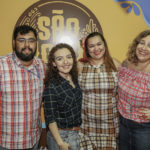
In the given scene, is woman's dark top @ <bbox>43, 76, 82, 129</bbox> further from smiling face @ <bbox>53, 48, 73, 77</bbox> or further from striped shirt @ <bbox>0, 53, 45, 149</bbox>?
striped shirt @ <bbox>0, 53, 45, 149</bbox>

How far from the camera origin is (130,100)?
1344 millimetres

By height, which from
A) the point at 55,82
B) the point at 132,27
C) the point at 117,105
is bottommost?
the point at 117,105

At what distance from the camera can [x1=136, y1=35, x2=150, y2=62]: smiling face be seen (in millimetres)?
1347

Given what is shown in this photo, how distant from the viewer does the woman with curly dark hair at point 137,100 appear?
51.5 inches

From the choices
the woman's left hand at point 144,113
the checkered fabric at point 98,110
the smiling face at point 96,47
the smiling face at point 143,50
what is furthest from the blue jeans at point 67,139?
the smiling face at point 143,50

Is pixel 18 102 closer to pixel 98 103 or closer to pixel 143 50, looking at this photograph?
pixel 98 103

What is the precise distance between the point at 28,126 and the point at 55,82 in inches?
19.4

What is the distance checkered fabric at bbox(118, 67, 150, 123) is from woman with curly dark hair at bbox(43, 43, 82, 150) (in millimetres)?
413

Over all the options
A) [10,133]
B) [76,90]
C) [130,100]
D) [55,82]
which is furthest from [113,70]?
[10,133]

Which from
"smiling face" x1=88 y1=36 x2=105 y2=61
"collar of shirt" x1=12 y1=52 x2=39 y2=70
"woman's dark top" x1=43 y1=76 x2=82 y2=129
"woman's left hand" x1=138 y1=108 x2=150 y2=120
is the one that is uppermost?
A: "smiling face" x1=88 y1=36 x2=105 y2=61

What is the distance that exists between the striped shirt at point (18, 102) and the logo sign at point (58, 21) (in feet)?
2.80

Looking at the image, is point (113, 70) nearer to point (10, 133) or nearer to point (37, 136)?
point (37, 136)

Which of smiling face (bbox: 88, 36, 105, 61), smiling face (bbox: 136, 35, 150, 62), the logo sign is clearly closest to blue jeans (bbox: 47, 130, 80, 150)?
smiling face (bbox: 88, 36, 105, 61)

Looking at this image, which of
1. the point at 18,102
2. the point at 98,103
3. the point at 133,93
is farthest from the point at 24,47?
the point at 133,93
